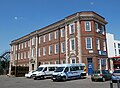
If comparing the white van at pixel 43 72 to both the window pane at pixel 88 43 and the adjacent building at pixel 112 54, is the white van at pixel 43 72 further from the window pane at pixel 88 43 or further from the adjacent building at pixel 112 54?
the adjacent building at pixel 112 54

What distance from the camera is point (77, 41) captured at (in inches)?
1305

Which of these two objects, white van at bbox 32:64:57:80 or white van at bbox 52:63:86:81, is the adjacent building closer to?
white van at bbox 52:63:86:81

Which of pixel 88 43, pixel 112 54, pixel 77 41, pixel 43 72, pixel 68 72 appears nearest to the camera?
pixel 68 72

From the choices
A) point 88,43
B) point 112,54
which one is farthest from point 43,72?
point 112,54

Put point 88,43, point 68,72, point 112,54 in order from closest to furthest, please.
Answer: point 68,72, point 88,43, point 112,54

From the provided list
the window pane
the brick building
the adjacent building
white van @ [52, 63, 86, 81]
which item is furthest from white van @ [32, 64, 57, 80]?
the adjacent building

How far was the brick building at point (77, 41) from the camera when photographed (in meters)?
32.4

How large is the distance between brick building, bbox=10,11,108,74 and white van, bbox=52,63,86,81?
4.51 meters

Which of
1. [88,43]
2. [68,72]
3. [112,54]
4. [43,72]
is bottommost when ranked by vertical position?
[43,72]

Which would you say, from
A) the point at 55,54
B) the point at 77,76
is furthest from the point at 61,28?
the point at 77,76

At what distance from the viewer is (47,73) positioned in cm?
3092

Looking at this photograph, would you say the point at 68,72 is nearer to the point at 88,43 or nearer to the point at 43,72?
the point at 43,72

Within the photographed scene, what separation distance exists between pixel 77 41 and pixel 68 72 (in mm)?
8822

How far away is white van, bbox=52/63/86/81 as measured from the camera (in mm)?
24906
